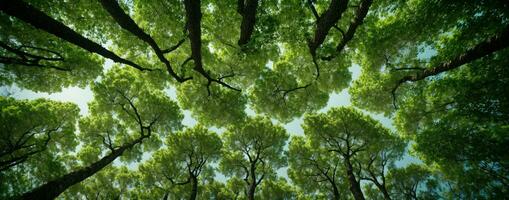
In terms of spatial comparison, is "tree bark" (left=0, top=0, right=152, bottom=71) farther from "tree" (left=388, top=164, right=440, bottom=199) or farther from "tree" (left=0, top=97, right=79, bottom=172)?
"tree" (left=388, top=164, right=440, bottom=199)

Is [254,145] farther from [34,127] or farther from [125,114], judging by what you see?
[34,127]

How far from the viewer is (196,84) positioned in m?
17.0

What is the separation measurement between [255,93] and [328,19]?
8483 mm

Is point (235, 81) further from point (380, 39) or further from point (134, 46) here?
point (380, 39)

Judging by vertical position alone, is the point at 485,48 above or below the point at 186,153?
below

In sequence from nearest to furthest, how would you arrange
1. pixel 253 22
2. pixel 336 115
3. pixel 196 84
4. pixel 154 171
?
pixel 253 22
pixel 196 84
pixel 336 115
pixel 154 171

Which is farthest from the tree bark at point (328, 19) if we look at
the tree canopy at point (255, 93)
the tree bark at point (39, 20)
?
the tree bark at point (39, 20)

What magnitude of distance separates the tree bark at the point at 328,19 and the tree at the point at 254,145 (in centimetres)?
1069

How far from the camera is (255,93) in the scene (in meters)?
17.6

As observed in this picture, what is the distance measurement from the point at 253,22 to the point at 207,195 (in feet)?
65.9

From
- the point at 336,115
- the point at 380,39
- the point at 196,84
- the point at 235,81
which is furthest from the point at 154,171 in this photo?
the point at 380,39

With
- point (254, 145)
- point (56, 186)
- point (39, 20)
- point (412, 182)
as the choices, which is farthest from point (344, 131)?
point (39, 20)

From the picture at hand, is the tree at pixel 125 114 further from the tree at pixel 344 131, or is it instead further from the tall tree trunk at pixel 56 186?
the tree at pixel 344 131

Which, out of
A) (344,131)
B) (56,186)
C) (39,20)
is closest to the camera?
(39,20)
